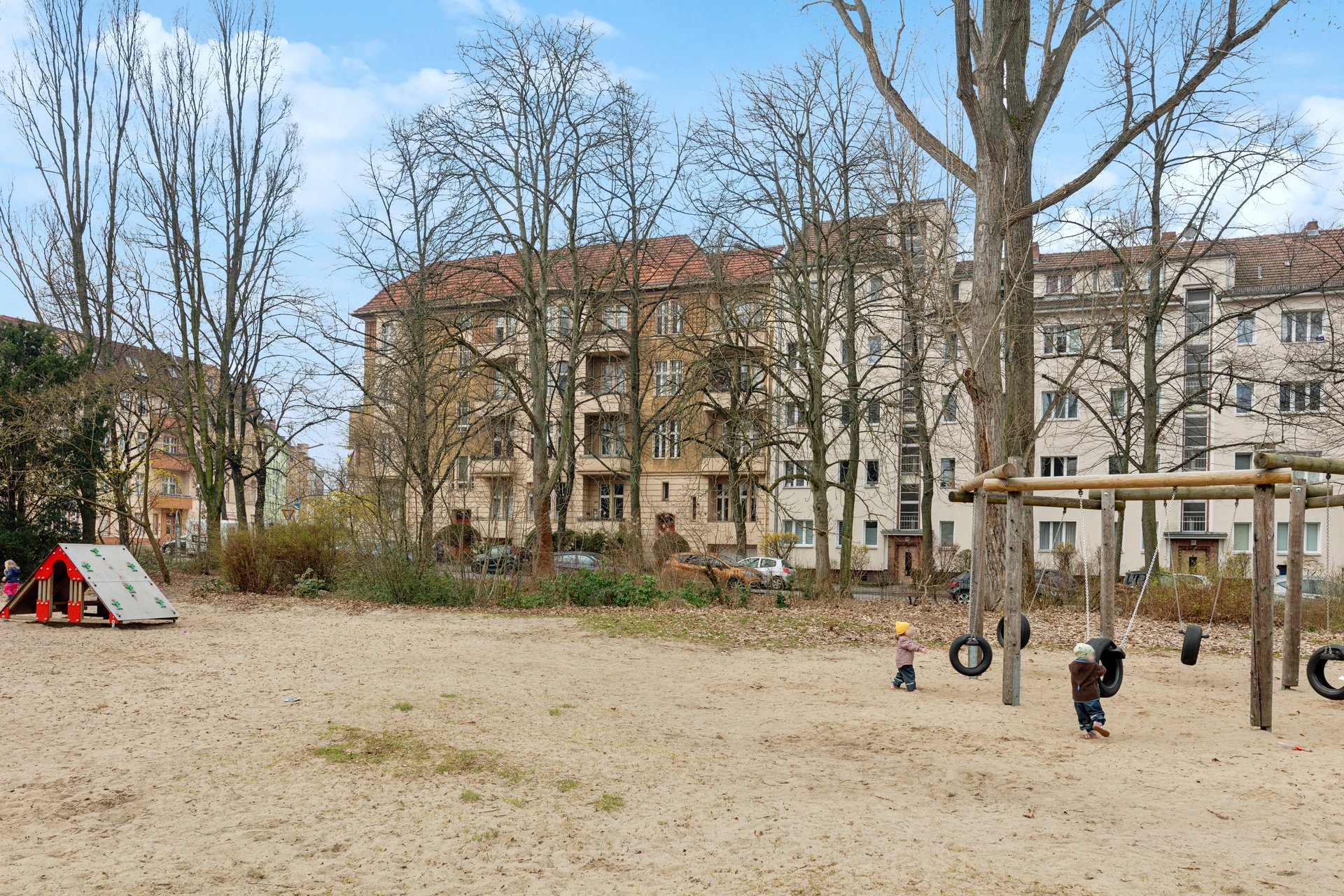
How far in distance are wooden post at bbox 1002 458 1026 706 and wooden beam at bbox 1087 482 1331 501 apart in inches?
35.2

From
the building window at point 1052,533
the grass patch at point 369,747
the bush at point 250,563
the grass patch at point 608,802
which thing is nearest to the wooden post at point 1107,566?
the grass patch at point 608,802

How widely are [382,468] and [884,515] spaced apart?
27.5 metres

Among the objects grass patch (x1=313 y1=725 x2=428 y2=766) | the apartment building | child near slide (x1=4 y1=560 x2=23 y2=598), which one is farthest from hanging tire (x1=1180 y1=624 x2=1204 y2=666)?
child near slide (x1=4 y1=560 x2=23 y2=598)

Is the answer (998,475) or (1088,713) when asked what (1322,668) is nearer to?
(1088,713)

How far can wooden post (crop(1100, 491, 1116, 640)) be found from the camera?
1190cm

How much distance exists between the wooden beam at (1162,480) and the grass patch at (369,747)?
21.4 ft

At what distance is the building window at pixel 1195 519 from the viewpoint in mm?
43312

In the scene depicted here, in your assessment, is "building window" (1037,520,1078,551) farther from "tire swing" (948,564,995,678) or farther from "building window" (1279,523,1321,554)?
"tire swing" (948,564,995,678)

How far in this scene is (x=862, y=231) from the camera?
25484mm

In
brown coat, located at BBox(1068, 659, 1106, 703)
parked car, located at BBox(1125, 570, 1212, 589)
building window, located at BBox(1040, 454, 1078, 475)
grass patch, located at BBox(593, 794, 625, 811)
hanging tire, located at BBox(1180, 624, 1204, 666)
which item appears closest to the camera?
→ grass patch, located at BBox(593, 794, 625, 811)

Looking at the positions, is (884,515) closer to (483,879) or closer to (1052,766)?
(1052,766)

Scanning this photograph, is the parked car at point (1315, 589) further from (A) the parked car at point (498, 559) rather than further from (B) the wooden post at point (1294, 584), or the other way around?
(A) the parked car at point (498, 559)

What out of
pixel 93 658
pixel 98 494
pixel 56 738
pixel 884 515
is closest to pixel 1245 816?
pixel 56 738

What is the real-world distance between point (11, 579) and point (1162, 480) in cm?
2308
